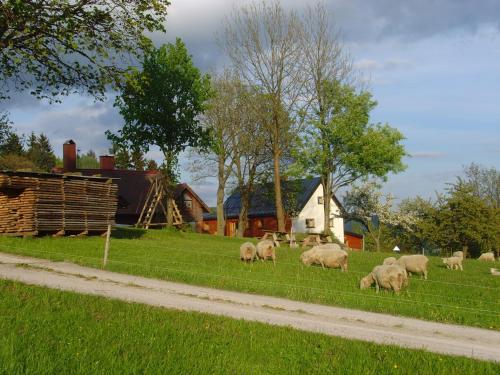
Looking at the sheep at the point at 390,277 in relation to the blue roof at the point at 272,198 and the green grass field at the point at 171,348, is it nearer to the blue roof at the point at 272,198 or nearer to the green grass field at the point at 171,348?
the green grass field at the point at 171,348

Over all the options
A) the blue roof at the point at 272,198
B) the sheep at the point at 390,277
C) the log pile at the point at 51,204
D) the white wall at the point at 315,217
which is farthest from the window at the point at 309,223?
the sheep at the point at 390,277

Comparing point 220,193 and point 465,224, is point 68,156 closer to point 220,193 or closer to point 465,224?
point 220,193

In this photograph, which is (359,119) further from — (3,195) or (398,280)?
(398,280)

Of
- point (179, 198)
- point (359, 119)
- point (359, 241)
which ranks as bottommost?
point (359, 241)

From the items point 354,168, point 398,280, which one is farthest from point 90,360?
point 354,168

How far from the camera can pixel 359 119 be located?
5147 cm

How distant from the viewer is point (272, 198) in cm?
6406

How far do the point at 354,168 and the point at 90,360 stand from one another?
1834 inches

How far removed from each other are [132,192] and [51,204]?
32523mm

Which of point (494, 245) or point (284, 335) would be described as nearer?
point (284, 335)

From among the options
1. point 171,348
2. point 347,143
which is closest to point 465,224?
point 347,143

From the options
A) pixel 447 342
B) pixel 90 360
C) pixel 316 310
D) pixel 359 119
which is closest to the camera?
pixel 90 360

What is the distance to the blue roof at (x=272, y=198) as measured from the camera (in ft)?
206

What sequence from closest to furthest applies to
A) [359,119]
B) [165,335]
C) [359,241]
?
1. [165,335]
2. [359,119]
3. [359,241]
